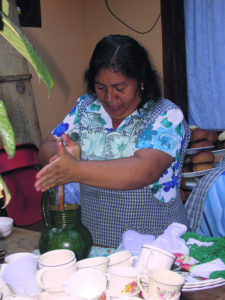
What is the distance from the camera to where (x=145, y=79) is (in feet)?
6.20

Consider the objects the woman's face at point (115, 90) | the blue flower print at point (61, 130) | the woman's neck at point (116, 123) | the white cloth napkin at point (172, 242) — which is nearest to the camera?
the white cloth napkin at point (172, 242)

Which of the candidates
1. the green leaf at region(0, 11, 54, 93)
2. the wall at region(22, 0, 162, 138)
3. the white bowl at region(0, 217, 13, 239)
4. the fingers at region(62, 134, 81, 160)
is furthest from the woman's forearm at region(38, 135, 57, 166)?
the wall at region(22, 0, 162, 138)

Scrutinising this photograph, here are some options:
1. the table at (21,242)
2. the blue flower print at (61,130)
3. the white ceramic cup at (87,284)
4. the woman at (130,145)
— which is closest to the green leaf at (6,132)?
the white ceramic cup at (87,284)

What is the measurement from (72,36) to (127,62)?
8.98 feet

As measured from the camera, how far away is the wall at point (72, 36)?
3963 mm

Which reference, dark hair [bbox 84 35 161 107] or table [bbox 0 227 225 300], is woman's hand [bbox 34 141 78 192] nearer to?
table [bbox 0 227 225 300]

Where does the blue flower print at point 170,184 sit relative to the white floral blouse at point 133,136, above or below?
below

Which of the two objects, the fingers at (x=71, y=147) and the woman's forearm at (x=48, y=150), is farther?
the woman's forearm at (x=48, y=150)

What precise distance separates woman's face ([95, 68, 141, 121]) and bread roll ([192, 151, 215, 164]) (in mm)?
1359

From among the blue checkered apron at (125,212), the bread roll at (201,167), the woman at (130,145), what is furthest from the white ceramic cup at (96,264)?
the bread roll at (201,167)

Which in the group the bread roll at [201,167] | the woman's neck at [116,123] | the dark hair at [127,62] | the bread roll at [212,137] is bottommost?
the bread roll at [201,167]

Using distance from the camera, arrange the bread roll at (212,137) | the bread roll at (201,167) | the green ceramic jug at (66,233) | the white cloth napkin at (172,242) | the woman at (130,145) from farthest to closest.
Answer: the bread roll at (212,137) < the bread roll at (201,167) < the woman at (130,145) < the white cloth napkin at (172,242) < the green ceramic jug at (66,233)

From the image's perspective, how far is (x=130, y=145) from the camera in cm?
185

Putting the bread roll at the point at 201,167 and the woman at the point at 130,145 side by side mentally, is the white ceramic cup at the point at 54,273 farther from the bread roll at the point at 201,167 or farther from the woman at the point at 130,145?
the bread roll at the point at 201,167
